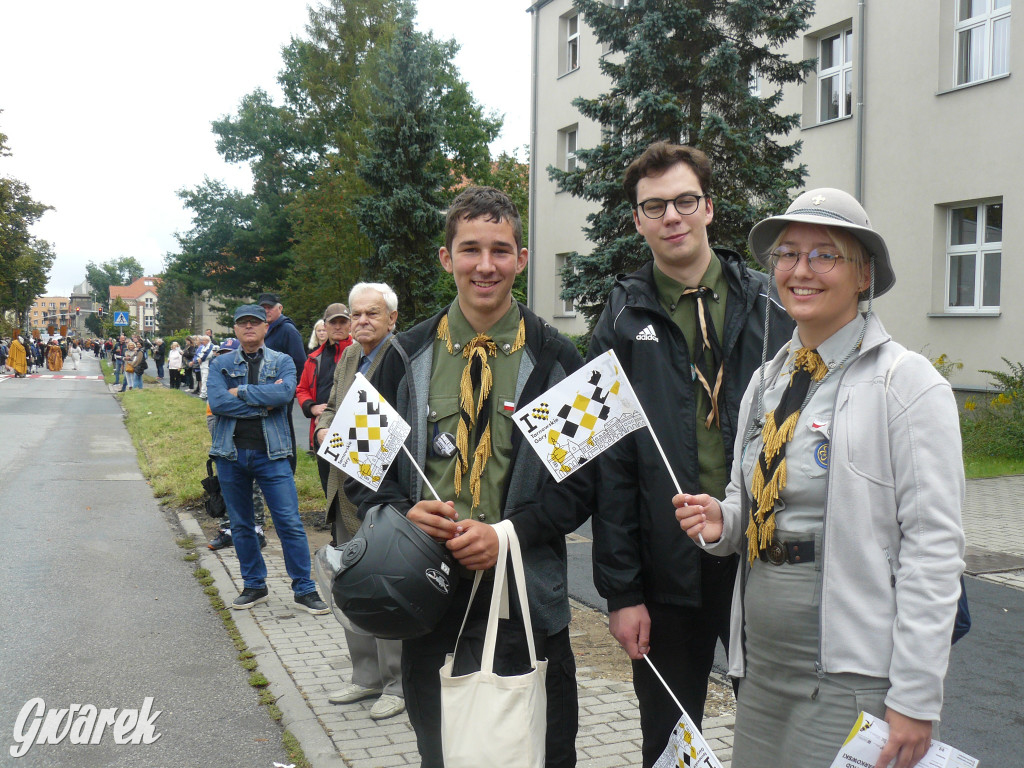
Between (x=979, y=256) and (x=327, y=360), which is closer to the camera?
(x=327, y=360)

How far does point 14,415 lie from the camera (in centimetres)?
2338

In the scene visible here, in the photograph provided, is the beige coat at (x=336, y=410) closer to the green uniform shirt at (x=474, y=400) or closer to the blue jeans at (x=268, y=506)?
the blue jeans at (x=268, y=506)

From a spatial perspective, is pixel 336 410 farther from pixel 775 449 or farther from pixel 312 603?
pixel 775 449

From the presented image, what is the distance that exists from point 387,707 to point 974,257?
13.9 metres

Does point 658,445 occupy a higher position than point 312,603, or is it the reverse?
point 658,445

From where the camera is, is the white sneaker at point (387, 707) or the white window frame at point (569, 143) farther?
the white window frame at point (569, 143)

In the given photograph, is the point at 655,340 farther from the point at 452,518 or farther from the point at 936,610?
the point at 936,610

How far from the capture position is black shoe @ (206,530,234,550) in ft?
27.9

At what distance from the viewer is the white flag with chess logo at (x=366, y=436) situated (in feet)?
8.87

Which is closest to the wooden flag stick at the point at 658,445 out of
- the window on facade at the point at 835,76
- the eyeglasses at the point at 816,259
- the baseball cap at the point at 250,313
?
the eyeglasses at the point at 816,259

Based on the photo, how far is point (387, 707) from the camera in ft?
14.9

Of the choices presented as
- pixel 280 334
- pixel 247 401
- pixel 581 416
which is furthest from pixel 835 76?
pixel 581 416

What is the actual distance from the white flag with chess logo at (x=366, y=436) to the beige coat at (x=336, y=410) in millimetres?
1784

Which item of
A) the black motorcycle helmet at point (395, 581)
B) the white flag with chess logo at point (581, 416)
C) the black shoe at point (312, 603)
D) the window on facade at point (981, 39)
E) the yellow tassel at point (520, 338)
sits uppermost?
the window on facade at point (981, 39)
